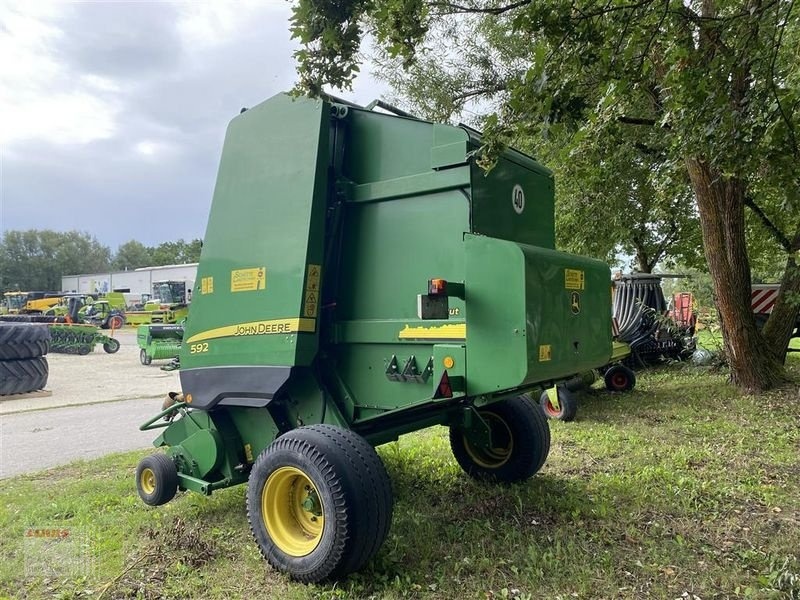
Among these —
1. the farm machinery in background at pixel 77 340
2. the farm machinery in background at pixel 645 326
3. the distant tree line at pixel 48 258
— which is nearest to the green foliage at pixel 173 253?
the distant tree line at pixel 48 258

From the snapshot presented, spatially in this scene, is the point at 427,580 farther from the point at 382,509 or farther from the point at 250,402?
the point at 250,402

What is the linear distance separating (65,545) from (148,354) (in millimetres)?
14063

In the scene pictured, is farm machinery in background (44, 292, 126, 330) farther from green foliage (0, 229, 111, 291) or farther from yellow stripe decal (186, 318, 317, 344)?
green foliage (0, 229, 111, 291)

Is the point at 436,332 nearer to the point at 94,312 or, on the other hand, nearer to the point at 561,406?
the point at 561,406

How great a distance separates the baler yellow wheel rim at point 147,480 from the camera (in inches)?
171

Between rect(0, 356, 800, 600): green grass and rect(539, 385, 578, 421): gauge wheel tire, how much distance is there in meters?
1.33

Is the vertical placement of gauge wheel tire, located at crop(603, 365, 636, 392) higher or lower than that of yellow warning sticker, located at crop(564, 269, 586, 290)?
lower

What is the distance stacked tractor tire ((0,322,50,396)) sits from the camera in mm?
11258

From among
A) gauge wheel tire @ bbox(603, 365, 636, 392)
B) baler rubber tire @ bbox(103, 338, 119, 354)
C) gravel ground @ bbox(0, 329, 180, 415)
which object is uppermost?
gauge wheel tire @ bbox(603, 365, 636, 392)

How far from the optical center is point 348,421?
3789 millimetres

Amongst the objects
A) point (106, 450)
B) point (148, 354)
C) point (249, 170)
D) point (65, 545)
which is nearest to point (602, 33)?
point (249, 170)

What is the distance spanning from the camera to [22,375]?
1143 cm

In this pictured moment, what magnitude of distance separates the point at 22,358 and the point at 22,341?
35 cm

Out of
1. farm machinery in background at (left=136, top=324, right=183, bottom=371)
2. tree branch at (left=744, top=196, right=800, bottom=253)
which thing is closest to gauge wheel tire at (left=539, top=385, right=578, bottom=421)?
tree branch at (left=744, top=196, right=800, bottom=253)
